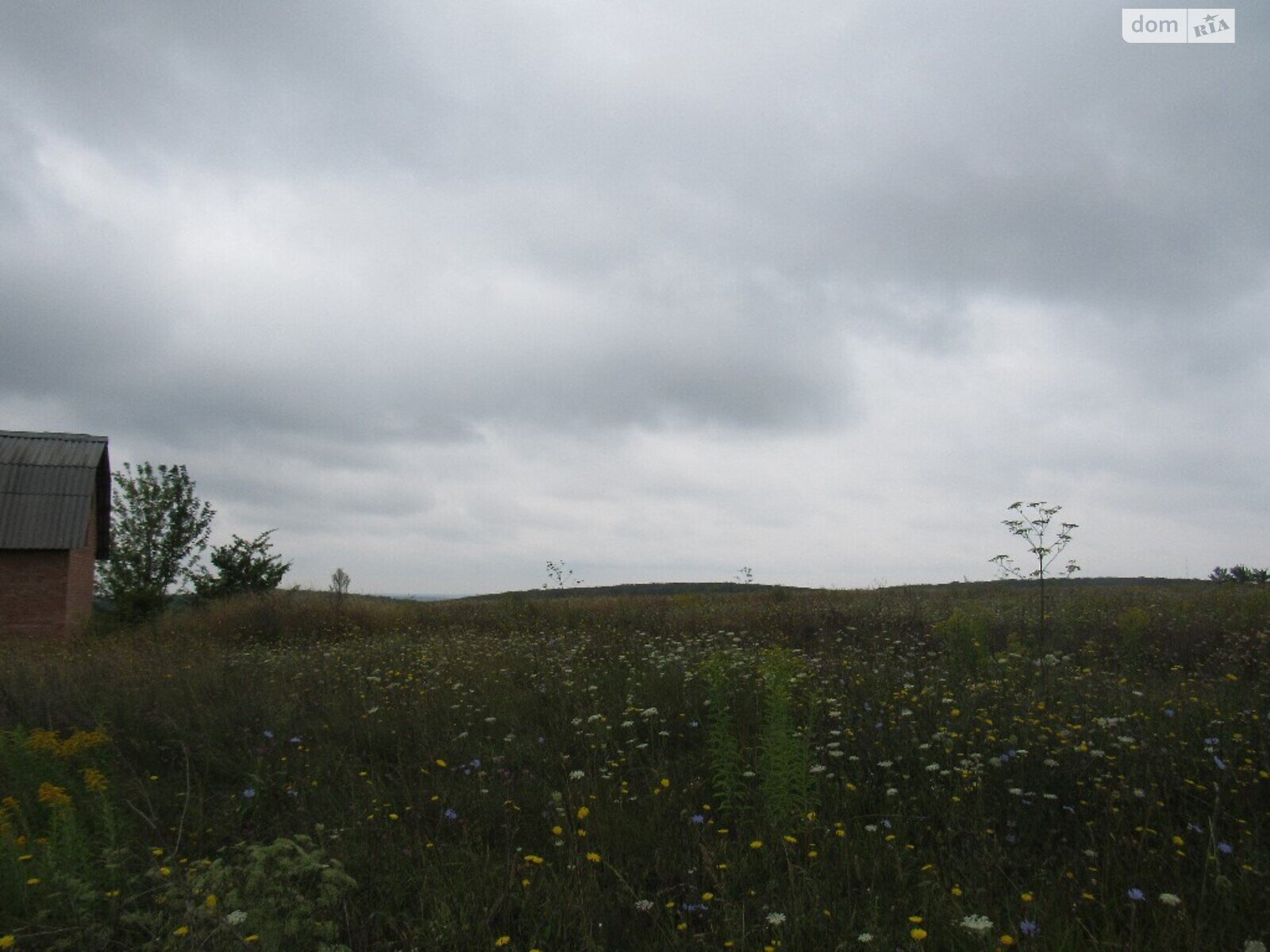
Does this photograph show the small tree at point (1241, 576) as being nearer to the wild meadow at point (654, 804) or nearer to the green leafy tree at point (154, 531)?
the wild meadow at point (654, 804)

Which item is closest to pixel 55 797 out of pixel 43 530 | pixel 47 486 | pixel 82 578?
pixel 43 530

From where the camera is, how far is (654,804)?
4320mm

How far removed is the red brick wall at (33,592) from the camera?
64.3ft

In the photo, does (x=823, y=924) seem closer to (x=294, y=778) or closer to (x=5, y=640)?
(x=294, y=778)

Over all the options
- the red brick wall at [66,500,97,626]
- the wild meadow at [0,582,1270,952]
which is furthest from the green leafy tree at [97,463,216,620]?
the wild meadow at [0,582,1270,952]

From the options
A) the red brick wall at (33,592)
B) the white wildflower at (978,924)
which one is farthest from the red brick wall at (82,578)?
the white wildflower at (978,924)

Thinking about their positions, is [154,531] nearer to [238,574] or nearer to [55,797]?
[238,574]

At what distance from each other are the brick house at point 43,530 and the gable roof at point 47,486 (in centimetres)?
2

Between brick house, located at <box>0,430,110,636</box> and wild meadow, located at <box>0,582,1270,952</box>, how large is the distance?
14108 mm

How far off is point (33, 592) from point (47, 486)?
9.62ft

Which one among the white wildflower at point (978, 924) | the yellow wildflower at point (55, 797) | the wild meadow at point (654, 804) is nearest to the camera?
the white wildflower at point (978, 924)

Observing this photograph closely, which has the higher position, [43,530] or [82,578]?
[43,530]

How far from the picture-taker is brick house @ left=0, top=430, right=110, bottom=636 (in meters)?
19.8

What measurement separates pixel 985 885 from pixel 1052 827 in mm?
892
